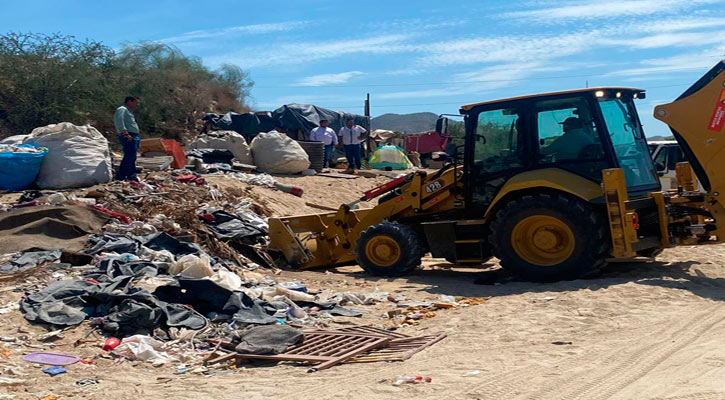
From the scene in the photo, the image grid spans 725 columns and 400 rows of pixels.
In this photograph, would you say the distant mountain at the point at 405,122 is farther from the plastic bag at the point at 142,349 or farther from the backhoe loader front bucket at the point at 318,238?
the plastic bag at the point at 142,349

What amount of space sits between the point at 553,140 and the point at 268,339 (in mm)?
4297

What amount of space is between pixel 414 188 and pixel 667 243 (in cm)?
313

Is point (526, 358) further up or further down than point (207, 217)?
further down

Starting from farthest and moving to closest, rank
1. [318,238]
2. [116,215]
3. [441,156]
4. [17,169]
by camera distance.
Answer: [17,169], [318,238], [116,215], [441,156]

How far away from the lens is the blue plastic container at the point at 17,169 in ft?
36.9

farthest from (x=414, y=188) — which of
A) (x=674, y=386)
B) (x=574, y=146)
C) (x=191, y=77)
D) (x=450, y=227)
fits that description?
(x=191, y=77)

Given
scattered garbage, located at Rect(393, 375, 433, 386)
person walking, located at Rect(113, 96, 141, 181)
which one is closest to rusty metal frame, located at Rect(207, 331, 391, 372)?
scattered garbage, located at Rect(393, 375, 433, 386)

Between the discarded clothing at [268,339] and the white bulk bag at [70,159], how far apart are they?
21.8ft

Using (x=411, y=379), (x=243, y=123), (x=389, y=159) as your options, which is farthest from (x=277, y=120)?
(x=411, y=379)

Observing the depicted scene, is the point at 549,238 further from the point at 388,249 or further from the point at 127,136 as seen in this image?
the point at 127,136

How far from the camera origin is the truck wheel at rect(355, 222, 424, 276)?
939 centimetres

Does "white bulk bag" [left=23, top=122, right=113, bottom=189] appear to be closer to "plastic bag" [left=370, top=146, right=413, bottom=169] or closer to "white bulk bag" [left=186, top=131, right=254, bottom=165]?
"white bulk bag" [left=186, top=131, right=254, bottom=165]

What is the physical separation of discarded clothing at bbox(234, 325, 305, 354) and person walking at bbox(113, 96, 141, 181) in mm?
6668

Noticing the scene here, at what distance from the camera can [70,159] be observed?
11.7 meters
